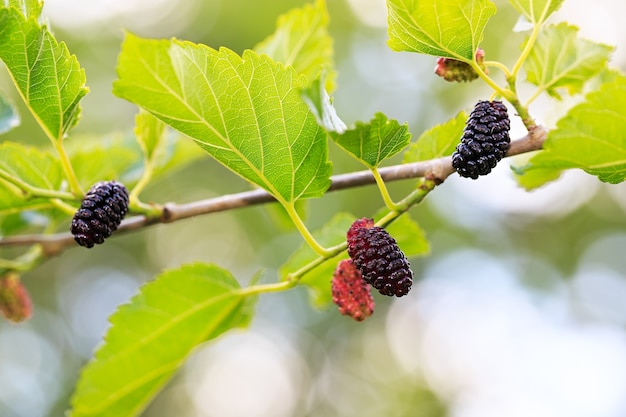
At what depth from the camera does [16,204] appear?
40.0 inches

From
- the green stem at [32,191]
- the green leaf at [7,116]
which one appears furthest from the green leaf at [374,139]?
the green leaf at [7,116]

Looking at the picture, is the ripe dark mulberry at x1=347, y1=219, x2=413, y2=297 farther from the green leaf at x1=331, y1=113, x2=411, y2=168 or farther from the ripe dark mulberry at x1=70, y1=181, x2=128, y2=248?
the ripe dark mulberry at x1=70, y1=181, x2=128, y2=248

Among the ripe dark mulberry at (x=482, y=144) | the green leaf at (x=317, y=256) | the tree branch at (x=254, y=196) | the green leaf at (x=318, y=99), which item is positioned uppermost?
the green leaf at (x=318, y=99)

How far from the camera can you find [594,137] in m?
0.65

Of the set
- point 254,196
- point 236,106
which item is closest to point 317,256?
point 254,196

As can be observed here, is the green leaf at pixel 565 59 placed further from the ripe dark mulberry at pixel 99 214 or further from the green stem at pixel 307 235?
the ripe dark mulberry at pixel 99 214

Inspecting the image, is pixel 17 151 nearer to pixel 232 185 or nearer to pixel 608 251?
pixel 232 185

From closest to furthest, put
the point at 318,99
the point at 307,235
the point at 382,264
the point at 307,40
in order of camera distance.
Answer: the point at 318,99 → the point at 382,264 → the point at 307,235 → the point at 307,40

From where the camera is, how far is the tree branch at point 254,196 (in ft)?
2.54

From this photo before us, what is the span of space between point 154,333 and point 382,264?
0.53m

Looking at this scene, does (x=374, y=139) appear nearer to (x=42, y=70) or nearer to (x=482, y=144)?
(x=482, y=144)

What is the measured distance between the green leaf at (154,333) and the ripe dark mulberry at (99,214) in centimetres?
25

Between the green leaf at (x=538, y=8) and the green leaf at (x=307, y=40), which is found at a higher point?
the green leaf at (x=538, y=8)

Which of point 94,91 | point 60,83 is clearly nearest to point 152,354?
point 60,83
